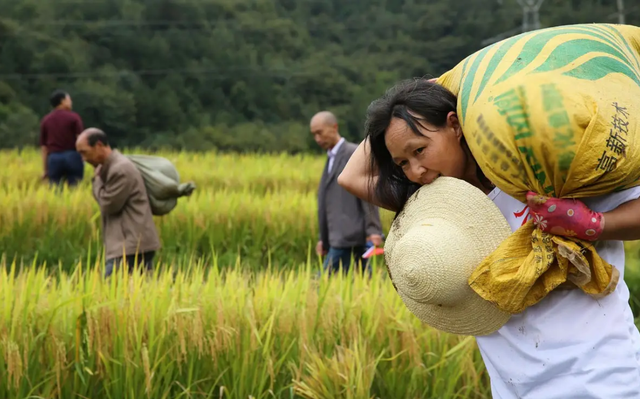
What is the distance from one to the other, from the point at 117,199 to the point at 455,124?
174 inches

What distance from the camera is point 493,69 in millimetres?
1843

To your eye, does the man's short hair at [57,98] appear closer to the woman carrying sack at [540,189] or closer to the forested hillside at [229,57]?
the woman carrying sack at [540,189]

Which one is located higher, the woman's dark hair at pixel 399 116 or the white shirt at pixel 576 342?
the woman's dark hair at pixel 399 116

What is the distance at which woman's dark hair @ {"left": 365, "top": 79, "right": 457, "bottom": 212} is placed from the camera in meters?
1.95

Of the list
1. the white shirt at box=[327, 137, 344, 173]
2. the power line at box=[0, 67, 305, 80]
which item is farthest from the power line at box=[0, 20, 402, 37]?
the white shirt at box=[327, 137, 344, 173]

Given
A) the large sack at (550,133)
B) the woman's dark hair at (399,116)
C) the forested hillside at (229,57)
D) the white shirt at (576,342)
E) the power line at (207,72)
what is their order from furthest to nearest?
the power line at (207,72) < the forested hillside at (229,57) < the woman's dark hair at (399,116) < the white shirt at (576,342) < the large sack at (550,133)

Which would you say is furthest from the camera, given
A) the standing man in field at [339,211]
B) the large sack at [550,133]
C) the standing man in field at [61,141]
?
the standing man in field at [61,141]

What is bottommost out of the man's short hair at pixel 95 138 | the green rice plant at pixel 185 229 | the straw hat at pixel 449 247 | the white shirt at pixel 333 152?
the green rice plant at pixel 185 229

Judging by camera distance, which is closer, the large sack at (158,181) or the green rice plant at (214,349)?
the green rice plant at (214,349)

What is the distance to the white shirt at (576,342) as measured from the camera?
1850mm

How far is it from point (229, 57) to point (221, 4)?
10.6 ft

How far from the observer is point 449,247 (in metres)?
1.88

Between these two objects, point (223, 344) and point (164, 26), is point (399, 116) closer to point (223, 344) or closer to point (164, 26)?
point (223, 344)

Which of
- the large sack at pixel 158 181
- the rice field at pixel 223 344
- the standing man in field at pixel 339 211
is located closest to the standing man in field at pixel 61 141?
the large sack at pixel 158 181
